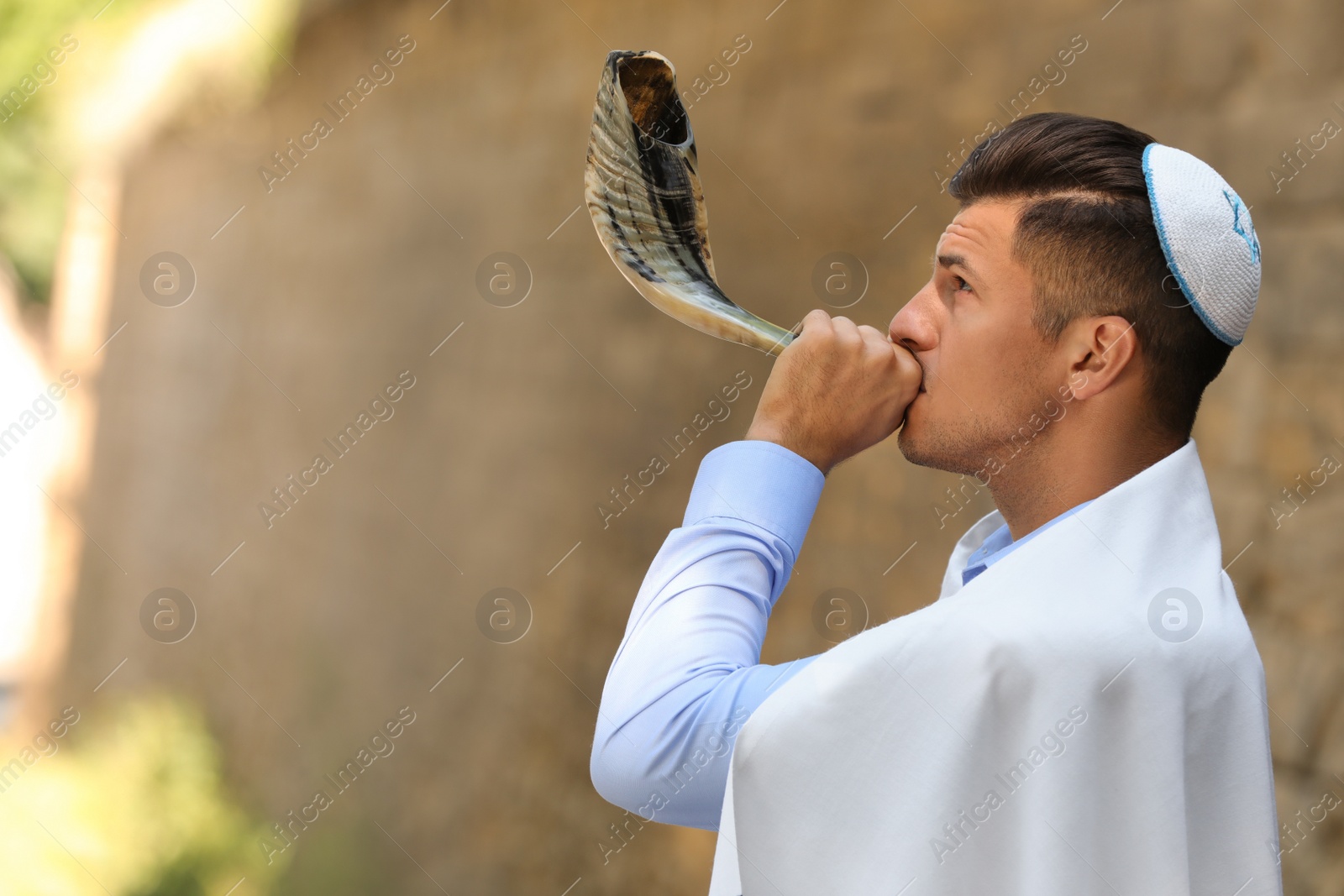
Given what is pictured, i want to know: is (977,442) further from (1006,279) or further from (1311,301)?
(1311,301)

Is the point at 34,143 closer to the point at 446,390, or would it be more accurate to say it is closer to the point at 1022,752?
the point at 446,390

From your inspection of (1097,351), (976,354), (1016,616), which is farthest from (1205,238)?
(1016,616)

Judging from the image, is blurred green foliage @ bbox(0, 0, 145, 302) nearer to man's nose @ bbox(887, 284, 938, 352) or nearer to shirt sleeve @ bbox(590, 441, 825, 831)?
man's nose @ bbox(887, 284, 938, 352)

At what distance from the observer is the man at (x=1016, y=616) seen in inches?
42.1

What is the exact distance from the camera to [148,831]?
722 cm

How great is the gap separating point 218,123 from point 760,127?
604 cm

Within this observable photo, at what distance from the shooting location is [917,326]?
4.78 feet

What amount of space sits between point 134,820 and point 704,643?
7.43 metres

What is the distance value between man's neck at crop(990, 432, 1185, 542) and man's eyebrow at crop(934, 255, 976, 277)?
9.4 inches

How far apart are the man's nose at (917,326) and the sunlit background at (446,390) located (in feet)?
4.35

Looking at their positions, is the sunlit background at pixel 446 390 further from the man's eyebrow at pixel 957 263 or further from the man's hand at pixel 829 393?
the man's hand at pixel 829 393

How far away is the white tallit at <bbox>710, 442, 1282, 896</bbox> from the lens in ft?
3.49

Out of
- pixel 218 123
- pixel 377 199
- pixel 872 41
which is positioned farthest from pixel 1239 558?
pixel 218 123

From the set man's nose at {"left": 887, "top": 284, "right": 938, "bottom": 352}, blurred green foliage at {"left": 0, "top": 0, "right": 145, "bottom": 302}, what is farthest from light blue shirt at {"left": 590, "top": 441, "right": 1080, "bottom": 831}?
blurred green foliage at {"left": 0, "top": 0, "right": 145, "bottom": 302}
